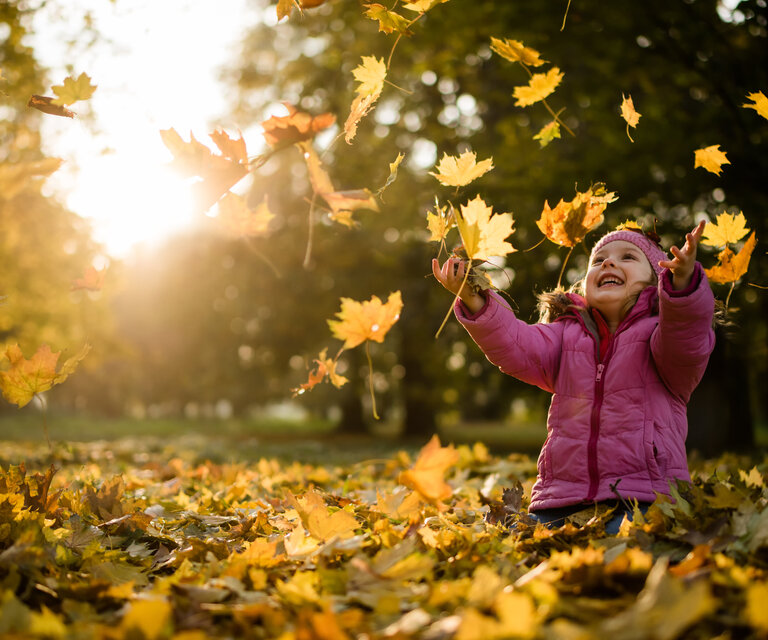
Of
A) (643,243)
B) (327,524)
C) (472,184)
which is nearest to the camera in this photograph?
(327,524)

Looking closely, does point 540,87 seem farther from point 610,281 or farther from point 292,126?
point 292,126

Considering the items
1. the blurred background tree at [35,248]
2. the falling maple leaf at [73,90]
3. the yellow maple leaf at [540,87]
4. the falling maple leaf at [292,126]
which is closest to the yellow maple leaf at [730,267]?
the yellow maple leaf at [540,87]

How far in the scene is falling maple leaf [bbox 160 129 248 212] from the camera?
213 cm

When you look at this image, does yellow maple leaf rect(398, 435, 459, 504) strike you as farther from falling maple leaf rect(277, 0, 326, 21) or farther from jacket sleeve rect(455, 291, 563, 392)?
falling maple leaf rect(277, 0, 326, 21)

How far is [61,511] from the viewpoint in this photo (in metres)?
2.30

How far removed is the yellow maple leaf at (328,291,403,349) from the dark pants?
0.89 meters

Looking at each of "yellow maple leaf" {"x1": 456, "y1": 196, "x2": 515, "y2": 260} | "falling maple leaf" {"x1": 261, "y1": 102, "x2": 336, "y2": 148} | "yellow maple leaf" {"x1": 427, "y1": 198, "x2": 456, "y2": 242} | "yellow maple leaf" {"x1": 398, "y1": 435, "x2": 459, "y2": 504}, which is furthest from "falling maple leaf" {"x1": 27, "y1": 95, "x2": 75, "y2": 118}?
"yellow maple leaf" {"x1": 398, "y1": 435, "x2": 459, "y2": 504}

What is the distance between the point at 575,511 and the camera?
2447 mm

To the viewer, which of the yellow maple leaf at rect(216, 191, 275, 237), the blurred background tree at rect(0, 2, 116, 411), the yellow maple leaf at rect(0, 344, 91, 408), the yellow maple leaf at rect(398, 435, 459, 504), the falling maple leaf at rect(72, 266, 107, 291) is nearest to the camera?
the yellow maple leaf at rect(398, 435, 459, 504)

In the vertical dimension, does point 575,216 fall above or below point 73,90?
below

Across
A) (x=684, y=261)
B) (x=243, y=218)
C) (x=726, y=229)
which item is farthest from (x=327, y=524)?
(x=726, y=229)

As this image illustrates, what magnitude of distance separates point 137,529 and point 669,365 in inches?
77.9

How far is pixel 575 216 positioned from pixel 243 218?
4.30 ft

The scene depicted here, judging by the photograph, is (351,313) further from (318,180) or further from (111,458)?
(111,458)
